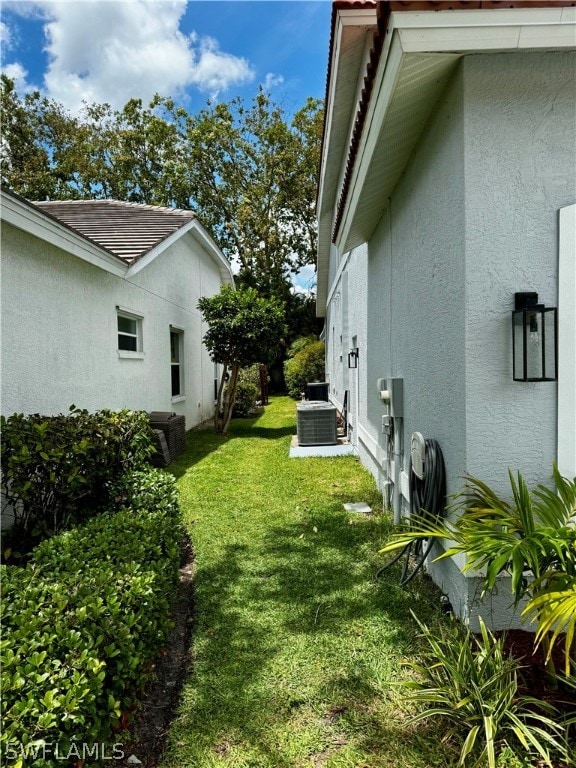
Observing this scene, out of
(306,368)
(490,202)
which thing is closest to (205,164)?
(306,368)

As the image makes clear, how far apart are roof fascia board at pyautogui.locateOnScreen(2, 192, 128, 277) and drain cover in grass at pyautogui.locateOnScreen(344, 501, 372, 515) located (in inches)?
204

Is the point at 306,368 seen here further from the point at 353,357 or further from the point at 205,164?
the point at 205,164

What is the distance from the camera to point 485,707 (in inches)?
84.4

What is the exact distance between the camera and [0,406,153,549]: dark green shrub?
413 cm

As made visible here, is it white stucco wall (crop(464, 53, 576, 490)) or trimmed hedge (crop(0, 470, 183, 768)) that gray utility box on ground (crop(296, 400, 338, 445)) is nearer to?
trimmed hedge (crop(0, 470, 183, 768))


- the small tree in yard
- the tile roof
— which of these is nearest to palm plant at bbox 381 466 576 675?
the tile roof

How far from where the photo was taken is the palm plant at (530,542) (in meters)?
2.03

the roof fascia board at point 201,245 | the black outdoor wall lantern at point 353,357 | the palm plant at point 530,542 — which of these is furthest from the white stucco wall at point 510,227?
the roof fascia board at point 201,245

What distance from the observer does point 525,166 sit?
2.82 meters

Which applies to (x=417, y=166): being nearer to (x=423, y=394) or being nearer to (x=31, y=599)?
(x=423, y=394)

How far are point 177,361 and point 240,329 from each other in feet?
7.40

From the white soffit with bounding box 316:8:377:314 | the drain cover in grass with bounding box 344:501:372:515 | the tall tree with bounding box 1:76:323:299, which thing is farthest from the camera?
the tall tree with bounding box 1:76:323:299

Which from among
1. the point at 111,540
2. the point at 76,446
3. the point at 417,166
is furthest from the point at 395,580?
the point at 417,166

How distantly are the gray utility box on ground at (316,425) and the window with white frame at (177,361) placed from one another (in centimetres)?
421
